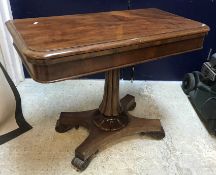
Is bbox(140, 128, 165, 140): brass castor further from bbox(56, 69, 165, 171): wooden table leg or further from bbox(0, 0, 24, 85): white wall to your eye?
bbox(0, 0, 24, 85): white wall

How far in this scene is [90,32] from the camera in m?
0.90

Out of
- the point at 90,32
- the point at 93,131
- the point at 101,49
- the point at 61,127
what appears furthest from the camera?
the point at 61,127

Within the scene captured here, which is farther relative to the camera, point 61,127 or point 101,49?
point 61,127

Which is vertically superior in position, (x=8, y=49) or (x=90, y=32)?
(x=90, y=32)

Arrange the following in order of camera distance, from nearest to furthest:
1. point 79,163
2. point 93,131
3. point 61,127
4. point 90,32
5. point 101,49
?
point 101,49 < point 90,32 < point 79,163 < point 93,131 < point 61,127

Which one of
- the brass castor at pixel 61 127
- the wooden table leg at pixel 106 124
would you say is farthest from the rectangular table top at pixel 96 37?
the brass castor at pixel 61 127

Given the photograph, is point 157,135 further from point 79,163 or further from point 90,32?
point 90,32

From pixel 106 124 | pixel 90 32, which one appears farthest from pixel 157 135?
pixel 90 32

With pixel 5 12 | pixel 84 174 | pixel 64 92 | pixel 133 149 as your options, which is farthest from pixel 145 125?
pixel 5 12

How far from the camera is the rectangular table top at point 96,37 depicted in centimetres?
73

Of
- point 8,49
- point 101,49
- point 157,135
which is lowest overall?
point 157,135

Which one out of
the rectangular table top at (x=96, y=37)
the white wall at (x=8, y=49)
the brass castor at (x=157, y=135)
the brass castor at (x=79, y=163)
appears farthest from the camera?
the white wall at (x=8, y=49)

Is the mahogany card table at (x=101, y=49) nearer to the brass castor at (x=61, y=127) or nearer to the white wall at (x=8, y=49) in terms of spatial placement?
the brass castor at (x=61, y=127)

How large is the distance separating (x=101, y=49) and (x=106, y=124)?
0.61 m
